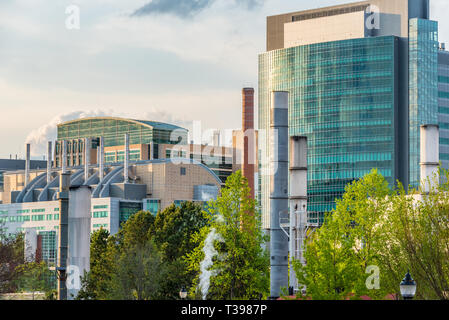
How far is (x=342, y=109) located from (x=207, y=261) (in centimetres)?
11290

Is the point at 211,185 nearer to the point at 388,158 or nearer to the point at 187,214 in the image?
the point at 388,158

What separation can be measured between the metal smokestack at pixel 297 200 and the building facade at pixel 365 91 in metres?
99.6

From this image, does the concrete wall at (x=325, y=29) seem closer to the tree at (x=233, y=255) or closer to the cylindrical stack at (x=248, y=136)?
the cylindrical stack at (x=248, y=136)

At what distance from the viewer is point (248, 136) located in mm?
126500

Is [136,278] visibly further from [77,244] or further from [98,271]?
Answer: [98,271]

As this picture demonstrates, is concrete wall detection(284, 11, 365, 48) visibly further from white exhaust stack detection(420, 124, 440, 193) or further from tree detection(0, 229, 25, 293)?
white exhaust stack detection(420, 124, 440, 193)

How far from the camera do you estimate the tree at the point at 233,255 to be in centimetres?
7519

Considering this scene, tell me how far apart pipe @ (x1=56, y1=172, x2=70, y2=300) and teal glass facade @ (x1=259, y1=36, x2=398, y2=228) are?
10245cm

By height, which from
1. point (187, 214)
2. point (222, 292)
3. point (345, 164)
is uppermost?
point (345, 164)

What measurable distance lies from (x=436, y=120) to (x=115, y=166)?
72.0m

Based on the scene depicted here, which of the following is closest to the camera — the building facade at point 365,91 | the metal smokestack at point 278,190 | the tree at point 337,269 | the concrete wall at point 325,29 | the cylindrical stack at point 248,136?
the tree at point 337,269

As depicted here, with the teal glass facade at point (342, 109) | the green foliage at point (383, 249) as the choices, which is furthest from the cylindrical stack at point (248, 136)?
the teal glass facade at point (342, 109)
